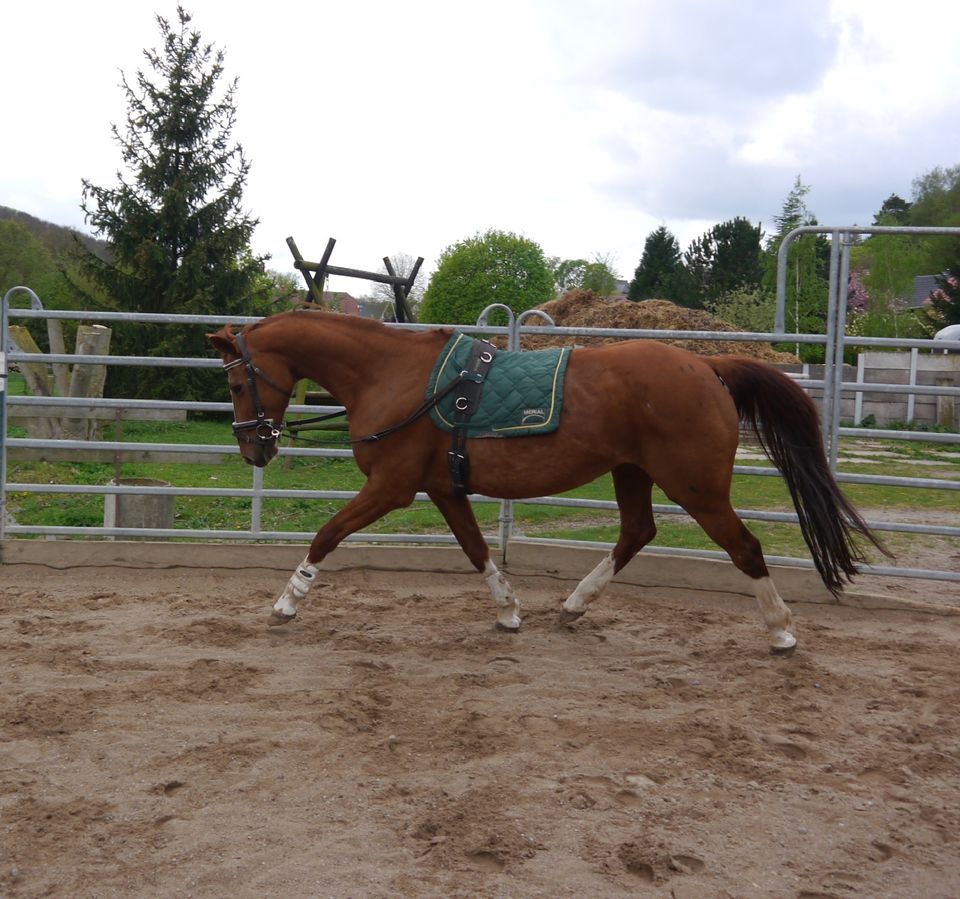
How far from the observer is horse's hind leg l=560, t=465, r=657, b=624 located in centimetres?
525

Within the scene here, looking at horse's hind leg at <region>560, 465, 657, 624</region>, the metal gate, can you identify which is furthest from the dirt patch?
horse's hind leg at <region>560, 465, 657, 624</region>

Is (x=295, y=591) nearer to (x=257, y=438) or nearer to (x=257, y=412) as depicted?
(x=257, y=438)

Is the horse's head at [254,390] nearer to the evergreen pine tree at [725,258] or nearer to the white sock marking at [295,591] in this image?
the white sock marking at [295,591]

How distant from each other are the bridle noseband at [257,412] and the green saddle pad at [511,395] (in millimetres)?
898

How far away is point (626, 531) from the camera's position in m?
5.32

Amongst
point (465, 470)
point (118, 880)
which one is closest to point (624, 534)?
point (465, 470)

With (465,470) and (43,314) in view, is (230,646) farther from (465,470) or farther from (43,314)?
(43,314)

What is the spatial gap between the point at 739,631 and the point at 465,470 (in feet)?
5.89

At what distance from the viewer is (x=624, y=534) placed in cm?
533

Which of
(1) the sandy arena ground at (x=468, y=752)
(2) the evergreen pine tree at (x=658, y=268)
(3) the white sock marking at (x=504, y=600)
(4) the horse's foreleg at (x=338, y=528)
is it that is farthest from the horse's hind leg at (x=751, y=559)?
(2) the evergreen pine tree at (x=658, y=268)

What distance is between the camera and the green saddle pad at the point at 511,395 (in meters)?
4.91

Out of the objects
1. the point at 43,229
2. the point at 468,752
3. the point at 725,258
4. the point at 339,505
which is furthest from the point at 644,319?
the point at 43,229

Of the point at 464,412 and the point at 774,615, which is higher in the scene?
the point at 464,412

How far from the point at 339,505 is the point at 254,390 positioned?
4012mm
